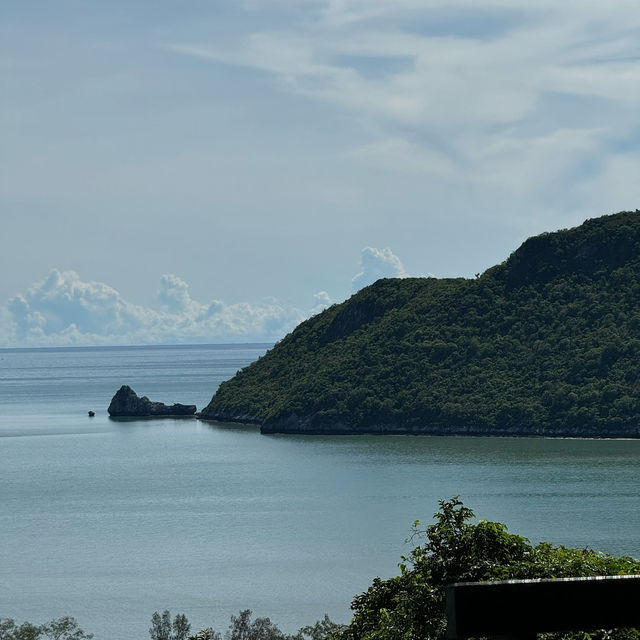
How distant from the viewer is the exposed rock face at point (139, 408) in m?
151

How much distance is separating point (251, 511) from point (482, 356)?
62.7m

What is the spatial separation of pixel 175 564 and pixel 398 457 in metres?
45.7

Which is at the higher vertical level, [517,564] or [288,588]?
[517,564]

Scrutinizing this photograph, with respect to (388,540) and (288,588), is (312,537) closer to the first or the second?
(388,540)

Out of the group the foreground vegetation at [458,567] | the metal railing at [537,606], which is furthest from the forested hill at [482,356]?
the metal railing at [537,606]

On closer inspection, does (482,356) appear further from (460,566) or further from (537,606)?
(537,606)

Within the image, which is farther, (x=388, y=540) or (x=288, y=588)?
(x=388, y=540)

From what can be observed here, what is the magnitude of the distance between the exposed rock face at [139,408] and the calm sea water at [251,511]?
17.4 metres

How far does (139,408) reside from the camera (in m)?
154

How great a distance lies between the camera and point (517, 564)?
52.2 ft

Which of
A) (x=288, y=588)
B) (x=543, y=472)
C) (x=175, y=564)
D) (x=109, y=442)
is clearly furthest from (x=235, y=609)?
(x=109, y=442)

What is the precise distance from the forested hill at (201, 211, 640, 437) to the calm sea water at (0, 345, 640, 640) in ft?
17.9

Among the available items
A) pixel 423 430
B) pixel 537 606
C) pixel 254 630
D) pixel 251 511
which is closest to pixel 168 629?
pixel 254 630

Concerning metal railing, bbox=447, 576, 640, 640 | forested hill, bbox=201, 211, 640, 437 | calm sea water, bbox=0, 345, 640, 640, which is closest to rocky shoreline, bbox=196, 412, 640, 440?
forested hill, bbox=201, 211, 640, 437
